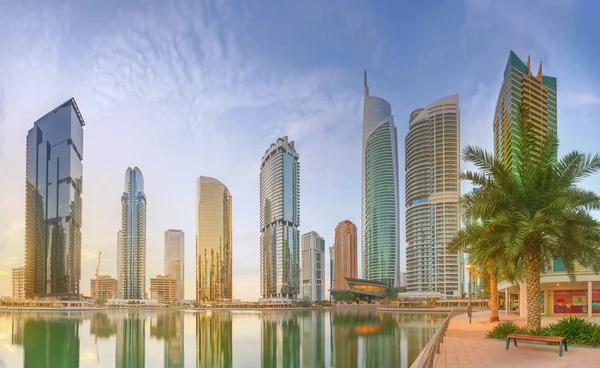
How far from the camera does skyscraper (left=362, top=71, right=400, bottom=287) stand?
176625 mm

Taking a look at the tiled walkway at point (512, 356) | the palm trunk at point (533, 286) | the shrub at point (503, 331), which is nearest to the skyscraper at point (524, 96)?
the shrub at point (503, 331)

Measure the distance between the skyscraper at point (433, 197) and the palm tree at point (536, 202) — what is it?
12950 cm

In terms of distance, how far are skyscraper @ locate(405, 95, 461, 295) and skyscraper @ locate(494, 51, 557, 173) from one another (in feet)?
74.1

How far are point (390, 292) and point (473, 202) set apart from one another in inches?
6042

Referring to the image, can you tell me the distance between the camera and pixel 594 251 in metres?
17.0

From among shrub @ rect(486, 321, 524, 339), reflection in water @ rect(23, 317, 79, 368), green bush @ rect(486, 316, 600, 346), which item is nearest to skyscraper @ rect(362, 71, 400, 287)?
reflection in water @ rect(23, 317, 79, 368)

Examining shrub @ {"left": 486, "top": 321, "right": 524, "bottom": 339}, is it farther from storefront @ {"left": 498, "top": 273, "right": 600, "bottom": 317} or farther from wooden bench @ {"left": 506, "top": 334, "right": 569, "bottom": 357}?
storefront @ {"left": 498, "top": 273, "right": 600, "bottom": 317}

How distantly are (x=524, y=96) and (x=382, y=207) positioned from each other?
252 feet

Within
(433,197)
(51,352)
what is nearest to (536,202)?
(51,352)

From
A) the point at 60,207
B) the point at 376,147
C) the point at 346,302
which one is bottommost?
the point at 346,302

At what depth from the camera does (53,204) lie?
17438 centimetres

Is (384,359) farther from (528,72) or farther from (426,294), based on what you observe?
(426,294)

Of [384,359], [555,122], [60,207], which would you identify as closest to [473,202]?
[384,359]

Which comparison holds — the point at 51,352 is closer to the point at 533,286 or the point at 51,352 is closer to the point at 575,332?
the point at 533,286
